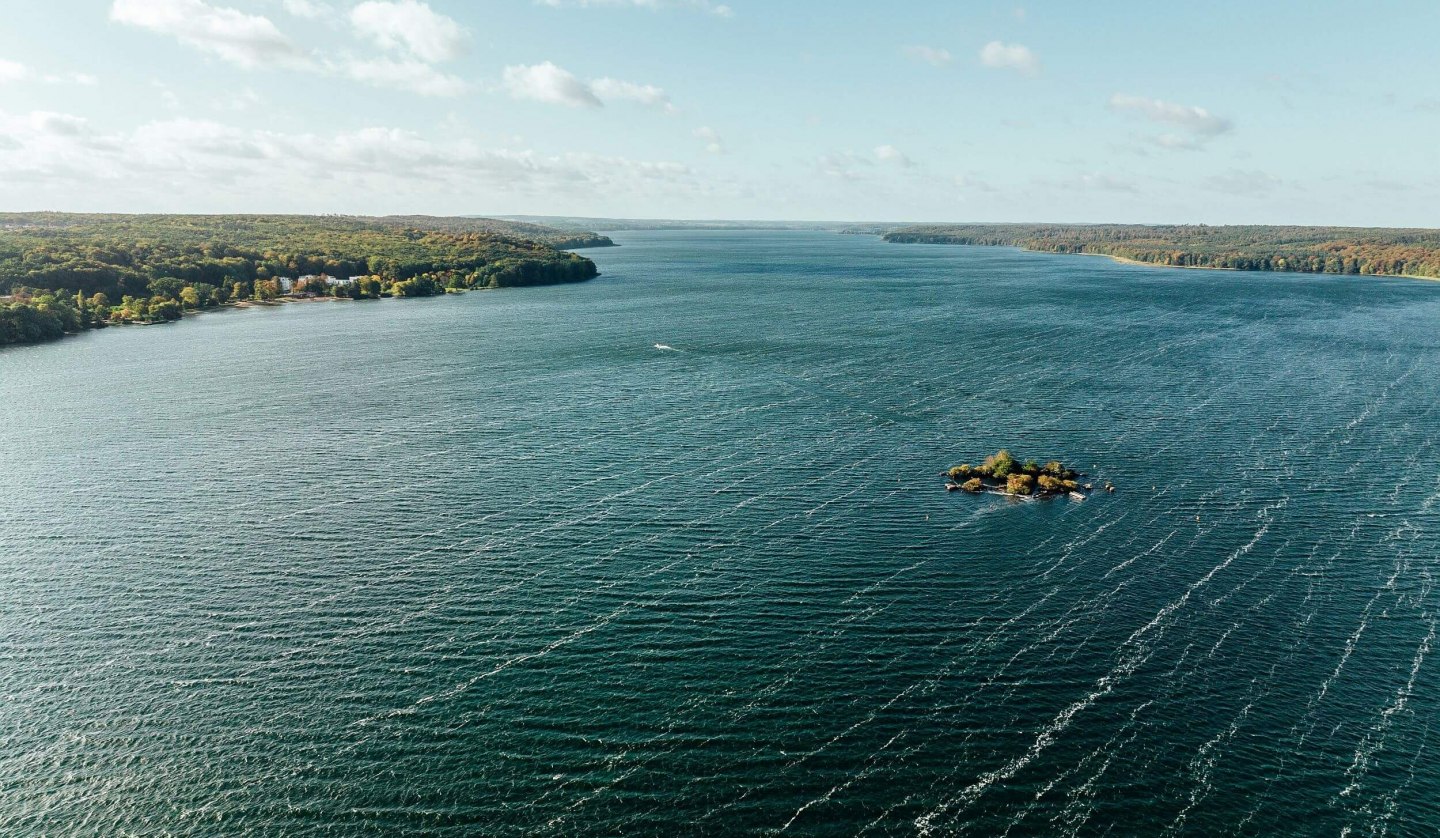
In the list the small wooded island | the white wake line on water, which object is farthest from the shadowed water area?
the small wooded island

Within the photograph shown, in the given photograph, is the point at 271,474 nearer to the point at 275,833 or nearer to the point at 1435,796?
the point at 275,833

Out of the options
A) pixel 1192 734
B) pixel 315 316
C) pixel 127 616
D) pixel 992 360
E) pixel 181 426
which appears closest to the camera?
pixel 1192 734

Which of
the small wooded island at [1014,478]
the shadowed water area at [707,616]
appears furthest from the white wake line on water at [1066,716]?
the small wooded island at [1014,478]

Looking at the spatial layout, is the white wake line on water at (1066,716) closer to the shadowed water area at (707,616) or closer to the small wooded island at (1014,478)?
the shadowed water area at (707,616)

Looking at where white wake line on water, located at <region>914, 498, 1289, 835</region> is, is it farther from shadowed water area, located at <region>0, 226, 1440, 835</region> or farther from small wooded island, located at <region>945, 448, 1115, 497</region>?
small wooded island, located at <region>945, 448, 1115, 497</region>

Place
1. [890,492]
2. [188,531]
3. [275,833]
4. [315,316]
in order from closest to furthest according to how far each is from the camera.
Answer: [275,833], [188,531], [890,492], [315,316]

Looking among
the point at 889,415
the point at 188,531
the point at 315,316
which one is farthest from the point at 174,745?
the point at 315,316
